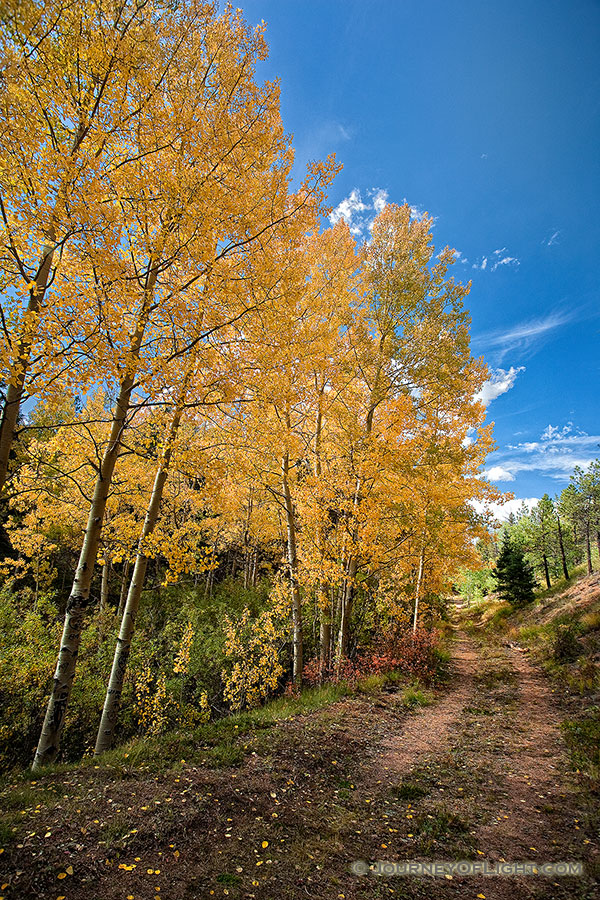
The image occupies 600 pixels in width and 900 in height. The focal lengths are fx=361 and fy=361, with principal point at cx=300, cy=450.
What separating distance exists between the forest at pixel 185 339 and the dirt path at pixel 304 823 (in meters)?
1.82

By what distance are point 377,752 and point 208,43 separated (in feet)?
33.8

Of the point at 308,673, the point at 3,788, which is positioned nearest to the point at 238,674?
the point at 308,673

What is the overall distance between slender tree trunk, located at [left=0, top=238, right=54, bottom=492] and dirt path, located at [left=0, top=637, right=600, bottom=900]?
10.0 ft

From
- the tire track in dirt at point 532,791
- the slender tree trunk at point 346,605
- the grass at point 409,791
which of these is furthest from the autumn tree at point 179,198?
the slender tree trunk at point 346,605

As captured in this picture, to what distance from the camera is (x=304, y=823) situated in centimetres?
361

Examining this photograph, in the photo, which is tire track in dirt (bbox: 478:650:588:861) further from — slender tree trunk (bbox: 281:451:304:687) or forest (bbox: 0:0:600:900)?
slender tree trunk (bbox: 281:451:304:687)

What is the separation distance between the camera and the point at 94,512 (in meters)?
4.75

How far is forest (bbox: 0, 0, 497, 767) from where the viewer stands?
3.38 metres

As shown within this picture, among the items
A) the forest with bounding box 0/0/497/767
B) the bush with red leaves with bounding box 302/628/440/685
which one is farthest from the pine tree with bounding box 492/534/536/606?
the forest with bounding box 0/0/497/767

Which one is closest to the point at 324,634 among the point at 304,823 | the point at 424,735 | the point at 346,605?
the point at 346,605

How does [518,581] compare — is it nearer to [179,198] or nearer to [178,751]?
[178,751]

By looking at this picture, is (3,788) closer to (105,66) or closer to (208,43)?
(105,66)

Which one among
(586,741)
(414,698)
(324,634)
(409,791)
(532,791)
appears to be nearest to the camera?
(409,791)

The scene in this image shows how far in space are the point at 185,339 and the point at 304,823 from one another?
5435mm
